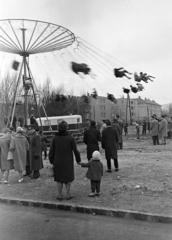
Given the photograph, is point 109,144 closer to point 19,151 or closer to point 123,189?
point 123,189

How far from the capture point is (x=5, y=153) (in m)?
8.62

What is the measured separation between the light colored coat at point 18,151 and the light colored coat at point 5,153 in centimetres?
23

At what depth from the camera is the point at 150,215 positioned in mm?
5004

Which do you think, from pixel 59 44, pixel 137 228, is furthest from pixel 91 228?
pixel 59 44

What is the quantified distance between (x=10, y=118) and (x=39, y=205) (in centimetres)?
1322

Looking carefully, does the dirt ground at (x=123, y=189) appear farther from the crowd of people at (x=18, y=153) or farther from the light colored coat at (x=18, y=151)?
the light colored coat at (x=18, y=151)

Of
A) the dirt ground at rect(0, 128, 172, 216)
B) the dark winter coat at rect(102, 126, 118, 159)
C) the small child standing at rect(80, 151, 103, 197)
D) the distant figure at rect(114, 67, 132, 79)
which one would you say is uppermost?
the distant figure at rect(114, 67, 132, 79)

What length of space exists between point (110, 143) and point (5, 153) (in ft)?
11.9

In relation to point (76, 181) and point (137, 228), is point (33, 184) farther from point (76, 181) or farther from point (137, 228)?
point (137, 228)

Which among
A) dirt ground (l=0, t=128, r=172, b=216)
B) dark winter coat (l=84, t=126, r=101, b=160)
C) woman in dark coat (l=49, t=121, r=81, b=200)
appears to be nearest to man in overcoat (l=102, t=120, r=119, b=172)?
dark winter coat (l=84, t=126, r=101, b=160)

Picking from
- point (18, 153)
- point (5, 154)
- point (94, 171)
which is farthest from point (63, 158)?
point (5, 154)

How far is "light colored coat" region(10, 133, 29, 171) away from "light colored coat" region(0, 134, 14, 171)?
0.23m

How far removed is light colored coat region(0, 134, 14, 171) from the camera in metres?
8.56

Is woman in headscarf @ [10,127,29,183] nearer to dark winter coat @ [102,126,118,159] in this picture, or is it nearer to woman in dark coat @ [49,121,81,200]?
woman in dark coat @ [49,121,81,200]
